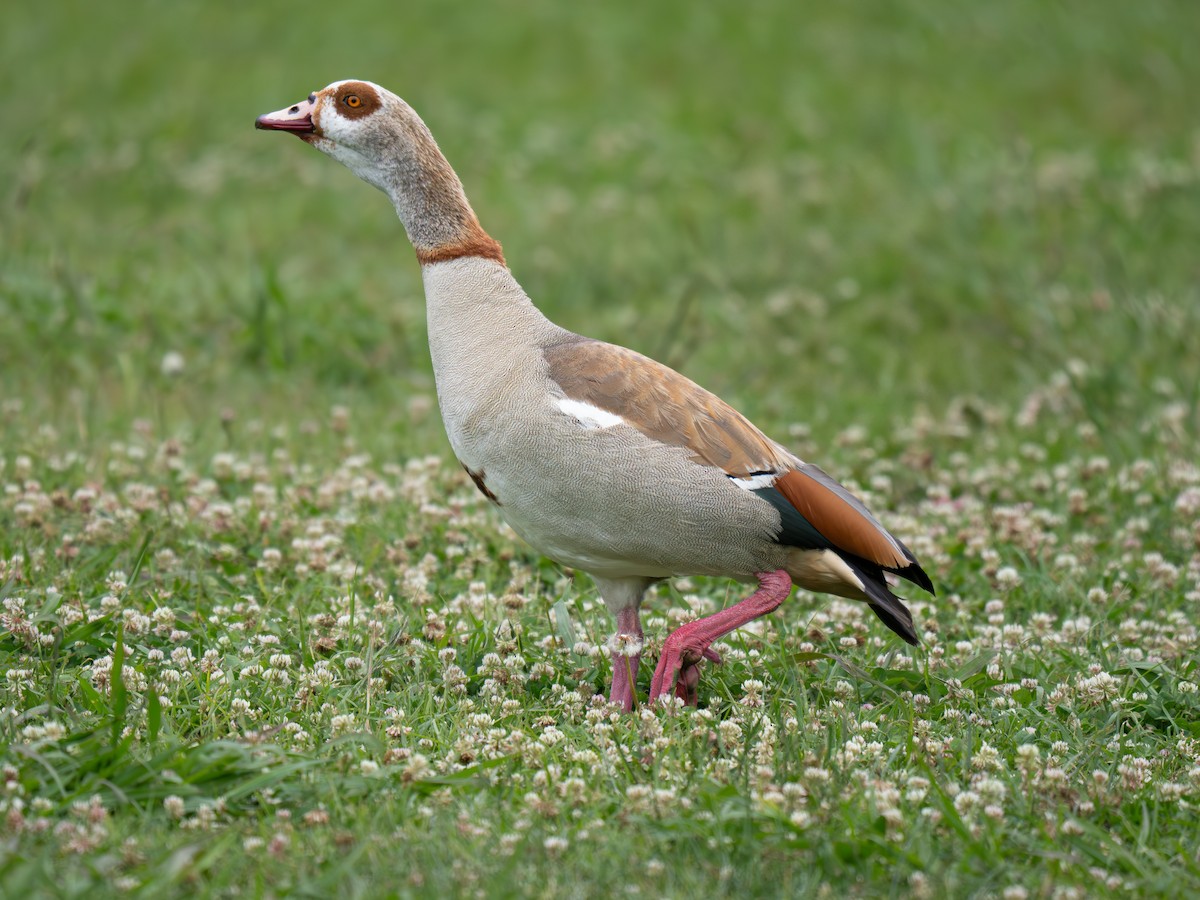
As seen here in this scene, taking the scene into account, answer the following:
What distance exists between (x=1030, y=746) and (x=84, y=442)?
176 inches

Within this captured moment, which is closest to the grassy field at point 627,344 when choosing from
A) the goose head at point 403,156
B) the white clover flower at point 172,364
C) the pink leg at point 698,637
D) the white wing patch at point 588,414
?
the white clover flower at point 172,364

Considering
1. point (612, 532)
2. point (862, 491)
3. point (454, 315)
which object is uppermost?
A: point (454, 315)

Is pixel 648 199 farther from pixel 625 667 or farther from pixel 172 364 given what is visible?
pixel 625 667

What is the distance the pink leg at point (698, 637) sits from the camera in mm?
4367

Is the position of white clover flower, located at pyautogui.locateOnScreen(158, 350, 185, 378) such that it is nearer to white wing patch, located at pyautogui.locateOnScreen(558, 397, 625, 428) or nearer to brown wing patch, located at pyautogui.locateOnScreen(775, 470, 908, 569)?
white wing patch, located at pyautogui.locateOnScreen(558, 397, 625, 428)

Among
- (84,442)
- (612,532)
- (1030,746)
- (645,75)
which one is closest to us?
(1030,746)

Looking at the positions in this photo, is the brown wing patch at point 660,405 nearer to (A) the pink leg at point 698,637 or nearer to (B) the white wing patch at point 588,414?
(B) the white wing patch at point 588,414

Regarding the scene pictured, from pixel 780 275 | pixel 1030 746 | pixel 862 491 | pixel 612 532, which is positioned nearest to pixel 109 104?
pixel 780 275

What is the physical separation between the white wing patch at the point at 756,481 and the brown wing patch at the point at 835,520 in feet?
0.09

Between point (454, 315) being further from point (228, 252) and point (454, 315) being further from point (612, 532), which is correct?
point (228, 252)

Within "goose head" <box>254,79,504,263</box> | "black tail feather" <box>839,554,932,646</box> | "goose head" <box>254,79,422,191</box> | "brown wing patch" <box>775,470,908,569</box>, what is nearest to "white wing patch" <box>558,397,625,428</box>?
"brown wing patch" <box>775,470,908,569</box>

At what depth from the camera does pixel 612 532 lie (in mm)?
4328

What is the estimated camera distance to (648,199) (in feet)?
34.9

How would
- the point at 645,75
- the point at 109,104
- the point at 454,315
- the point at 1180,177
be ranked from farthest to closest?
1. the point at 645,75
2. the point at 109,104
3. the point at 1180,177
4. the point at 454,315
